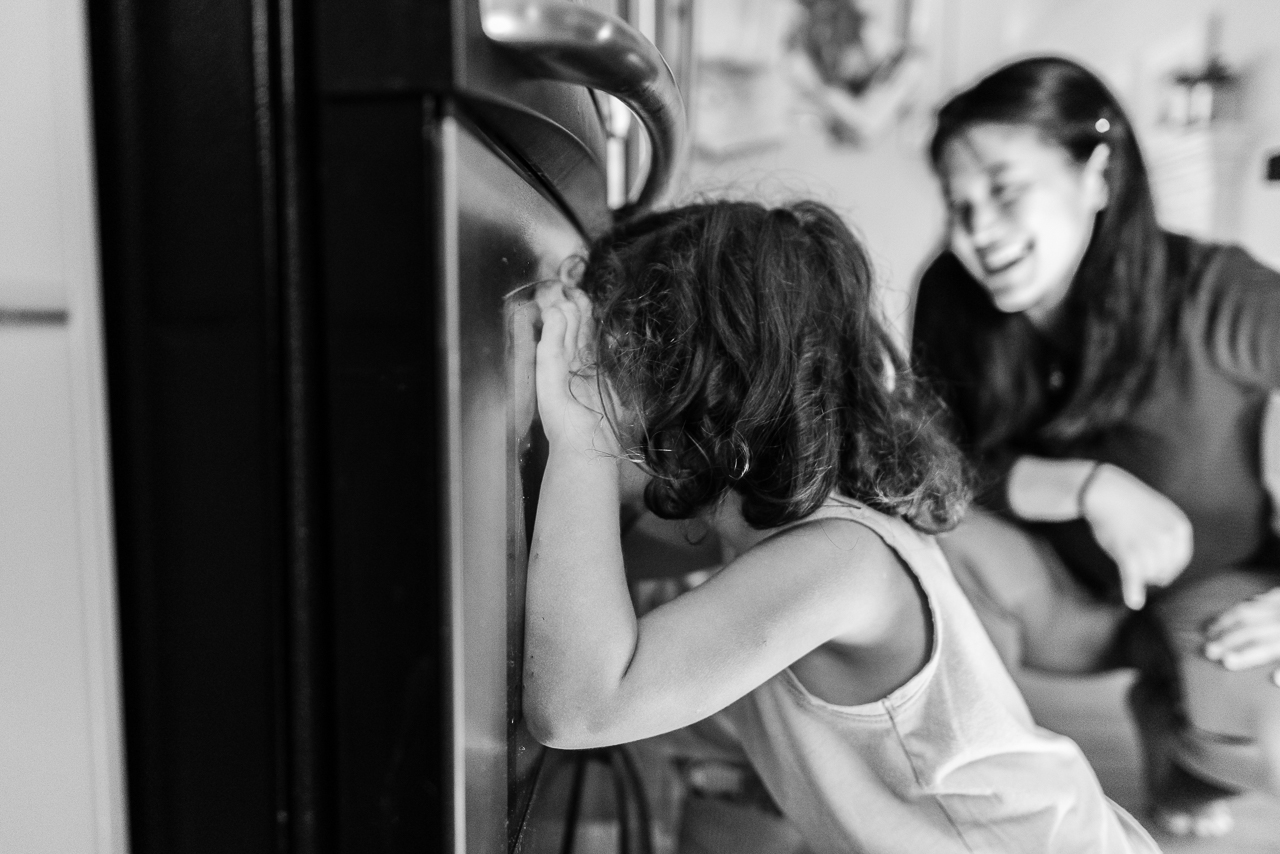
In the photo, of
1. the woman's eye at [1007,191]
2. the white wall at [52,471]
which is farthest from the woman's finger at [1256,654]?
the white wall at [52,471]

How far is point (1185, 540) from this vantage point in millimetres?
837

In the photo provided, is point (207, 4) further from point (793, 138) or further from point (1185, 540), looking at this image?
point (1185, 540)

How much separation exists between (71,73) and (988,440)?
34.8 inches

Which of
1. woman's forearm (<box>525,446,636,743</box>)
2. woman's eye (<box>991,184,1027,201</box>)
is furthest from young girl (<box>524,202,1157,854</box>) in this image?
woman's eye (<box>991,184,1027,201</box>)

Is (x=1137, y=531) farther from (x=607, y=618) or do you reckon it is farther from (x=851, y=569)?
(x=607, y=618)

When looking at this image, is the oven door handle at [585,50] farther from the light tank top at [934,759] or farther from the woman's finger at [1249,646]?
the woman's finger at [1249,646]

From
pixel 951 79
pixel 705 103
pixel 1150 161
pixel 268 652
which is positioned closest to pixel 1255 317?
pixel 1150 161

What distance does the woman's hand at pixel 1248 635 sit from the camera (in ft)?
2.63

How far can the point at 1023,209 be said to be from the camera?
2.80ft

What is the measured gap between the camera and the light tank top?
0.60 meters

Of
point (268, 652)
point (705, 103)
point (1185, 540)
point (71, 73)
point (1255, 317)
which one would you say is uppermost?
point (705, 103)

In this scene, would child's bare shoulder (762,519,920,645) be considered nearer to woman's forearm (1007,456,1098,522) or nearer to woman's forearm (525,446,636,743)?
woman's forearm (525,446,636,743)

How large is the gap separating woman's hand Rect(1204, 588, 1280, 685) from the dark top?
5 cm

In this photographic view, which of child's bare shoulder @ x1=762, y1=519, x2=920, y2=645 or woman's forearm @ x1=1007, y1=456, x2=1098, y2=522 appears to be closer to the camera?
child's bare shoulder @ x1=762, y1=519, x2=920, y2=645
